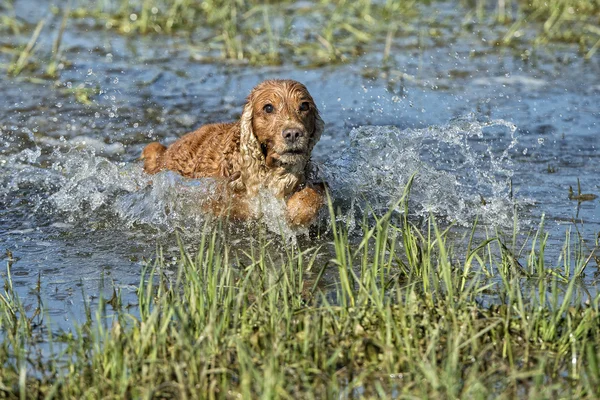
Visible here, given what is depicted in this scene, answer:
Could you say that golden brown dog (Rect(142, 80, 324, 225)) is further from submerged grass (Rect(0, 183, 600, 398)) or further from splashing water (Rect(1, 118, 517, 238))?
submerged grass (Rect(0, 183, 600, 398))

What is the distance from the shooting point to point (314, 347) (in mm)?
3924

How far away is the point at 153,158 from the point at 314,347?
3.66 meters

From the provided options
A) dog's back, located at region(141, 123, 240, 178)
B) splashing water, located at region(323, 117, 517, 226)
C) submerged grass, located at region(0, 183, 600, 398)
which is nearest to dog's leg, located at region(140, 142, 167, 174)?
dog's back, located at region(141, 123, 240, 178)

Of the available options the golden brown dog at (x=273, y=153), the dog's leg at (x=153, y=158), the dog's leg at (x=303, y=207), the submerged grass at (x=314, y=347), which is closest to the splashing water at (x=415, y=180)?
the dog's leg at (x=303, y=207)

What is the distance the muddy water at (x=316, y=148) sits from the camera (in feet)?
Answer: 19.8

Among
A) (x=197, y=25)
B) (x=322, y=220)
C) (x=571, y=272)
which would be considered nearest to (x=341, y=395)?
(x=571, y=272)

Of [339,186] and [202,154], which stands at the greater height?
[202,154]

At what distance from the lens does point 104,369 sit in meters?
3.71

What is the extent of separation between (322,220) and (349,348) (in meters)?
2.35

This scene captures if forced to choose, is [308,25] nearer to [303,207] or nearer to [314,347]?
[303,207]

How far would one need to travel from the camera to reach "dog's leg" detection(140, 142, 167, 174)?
23.4ft

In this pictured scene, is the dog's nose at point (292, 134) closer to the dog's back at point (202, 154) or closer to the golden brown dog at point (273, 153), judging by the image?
the golden brown dog at point (273, 153)

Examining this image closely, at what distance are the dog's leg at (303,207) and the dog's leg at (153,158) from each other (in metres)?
1.38

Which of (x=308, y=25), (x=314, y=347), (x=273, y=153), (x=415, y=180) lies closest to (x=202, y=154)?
(x=273, y=153)
